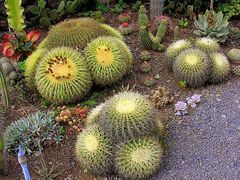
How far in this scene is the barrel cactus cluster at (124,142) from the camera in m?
4.11

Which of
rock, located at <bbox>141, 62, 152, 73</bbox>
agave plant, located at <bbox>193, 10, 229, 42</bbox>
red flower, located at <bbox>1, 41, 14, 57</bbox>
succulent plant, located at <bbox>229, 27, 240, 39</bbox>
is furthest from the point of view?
succulent plant, located at <bbox>229, 27, 240, 39</bbox>

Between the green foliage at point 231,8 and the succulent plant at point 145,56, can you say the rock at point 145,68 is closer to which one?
the succulent plant at point 145,56

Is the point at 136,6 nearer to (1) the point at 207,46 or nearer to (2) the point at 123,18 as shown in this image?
(2) the point at 123,18

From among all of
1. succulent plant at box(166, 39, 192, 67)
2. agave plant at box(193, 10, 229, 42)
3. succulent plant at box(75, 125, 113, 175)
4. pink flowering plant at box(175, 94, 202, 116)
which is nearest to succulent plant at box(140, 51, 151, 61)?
succulent plant at box(166, 39, 192, 67)

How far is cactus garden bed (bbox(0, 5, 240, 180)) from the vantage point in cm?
427

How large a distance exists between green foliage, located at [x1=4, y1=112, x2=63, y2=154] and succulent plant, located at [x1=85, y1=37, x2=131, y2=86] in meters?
0.83

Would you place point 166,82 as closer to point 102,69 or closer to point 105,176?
point 102,69

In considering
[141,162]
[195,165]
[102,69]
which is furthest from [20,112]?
[195,165]

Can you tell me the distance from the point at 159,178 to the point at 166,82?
5.62ft

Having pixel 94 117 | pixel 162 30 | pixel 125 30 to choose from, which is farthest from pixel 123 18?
pixel 94 117

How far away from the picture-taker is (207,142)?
14.7 ft

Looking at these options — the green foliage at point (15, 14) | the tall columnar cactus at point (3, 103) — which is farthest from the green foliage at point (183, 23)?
the tall columnar cactus at point (3, 103)

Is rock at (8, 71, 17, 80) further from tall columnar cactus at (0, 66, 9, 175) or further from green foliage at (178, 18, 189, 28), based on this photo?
green foliage at (178, 18, 189, 28)

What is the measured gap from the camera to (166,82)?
18.4 feet
